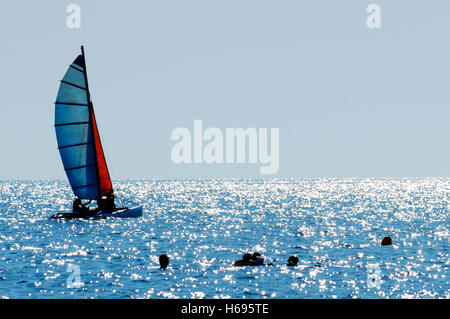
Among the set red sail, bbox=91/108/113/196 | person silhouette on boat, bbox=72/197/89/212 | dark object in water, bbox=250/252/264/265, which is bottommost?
person silhouette on boat, bbox=72/197/89/212

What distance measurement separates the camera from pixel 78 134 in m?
60.7

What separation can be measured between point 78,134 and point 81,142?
98 centimetres

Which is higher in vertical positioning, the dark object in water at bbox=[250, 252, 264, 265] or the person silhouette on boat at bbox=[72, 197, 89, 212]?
the dark object in water at bbox=[250, 252, 264, 265]

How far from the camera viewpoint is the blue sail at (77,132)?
5944cm

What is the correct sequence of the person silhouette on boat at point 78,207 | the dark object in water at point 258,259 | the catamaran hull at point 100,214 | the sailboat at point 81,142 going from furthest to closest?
1. the person silhouette on boat at point 78,207
2. the catamaran hull at point 100,214
3. the sailboat at point 81,142
4. the dark object in water at point 258,259

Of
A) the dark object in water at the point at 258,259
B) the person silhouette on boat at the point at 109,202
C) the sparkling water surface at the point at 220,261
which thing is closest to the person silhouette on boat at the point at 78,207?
the person silhouette on boat at the point at 109,202

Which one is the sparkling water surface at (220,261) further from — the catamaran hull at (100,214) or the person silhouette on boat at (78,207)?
the person silhouette on boat at (78,207)

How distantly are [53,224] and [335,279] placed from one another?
47.3 m

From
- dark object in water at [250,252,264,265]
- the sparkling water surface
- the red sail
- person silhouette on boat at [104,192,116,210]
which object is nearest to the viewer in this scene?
the sparkling water surface

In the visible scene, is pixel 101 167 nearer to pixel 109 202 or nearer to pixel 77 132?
pixel 109 202

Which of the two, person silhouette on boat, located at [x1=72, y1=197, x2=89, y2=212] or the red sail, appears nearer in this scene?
person silhouette on boat, located at [x1=72, y1=197, x2=89, y2=212]

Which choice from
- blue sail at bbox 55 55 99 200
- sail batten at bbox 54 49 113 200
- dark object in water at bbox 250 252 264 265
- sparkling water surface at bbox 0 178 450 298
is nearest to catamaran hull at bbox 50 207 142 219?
sparkling water surface at bbox 0 178 450 298

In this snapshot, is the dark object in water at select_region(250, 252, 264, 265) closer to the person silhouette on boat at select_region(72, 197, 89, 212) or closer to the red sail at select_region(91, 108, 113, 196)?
the person silhouette on boat at select_region(72, 197, 89, 212)

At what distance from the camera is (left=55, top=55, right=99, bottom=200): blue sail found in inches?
2340
